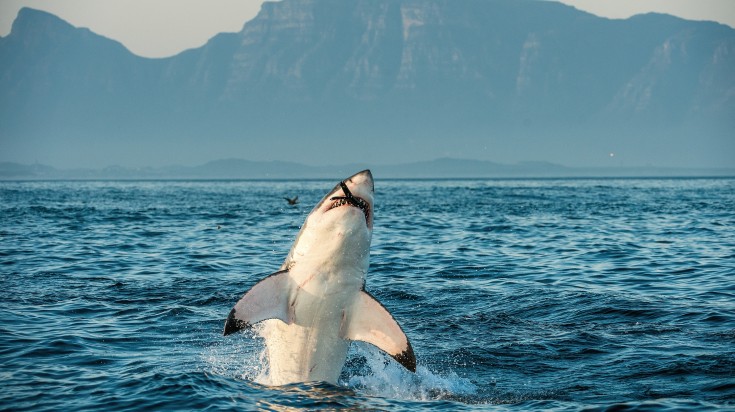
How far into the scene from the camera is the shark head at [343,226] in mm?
9367

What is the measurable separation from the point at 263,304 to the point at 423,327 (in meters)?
6.25

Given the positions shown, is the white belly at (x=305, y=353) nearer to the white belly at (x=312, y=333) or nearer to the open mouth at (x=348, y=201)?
the white belly at (x=312, y=333)

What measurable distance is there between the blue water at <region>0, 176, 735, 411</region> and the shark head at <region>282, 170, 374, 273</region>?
179cm

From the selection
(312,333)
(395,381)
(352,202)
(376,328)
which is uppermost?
(352,202)

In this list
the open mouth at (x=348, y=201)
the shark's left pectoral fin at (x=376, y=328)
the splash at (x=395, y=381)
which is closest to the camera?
the open mouth at (x=348, y=201)

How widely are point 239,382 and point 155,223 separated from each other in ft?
108

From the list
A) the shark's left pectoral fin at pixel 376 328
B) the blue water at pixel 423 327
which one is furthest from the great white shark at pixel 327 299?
the blue water at pixel 423 327

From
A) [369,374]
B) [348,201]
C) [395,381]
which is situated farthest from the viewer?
[369,374]

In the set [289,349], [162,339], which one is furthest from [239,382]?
[162,339]

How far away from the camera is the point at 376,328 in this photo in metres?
9.77

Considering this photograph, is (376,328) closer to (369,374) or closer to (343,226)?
(343,226)

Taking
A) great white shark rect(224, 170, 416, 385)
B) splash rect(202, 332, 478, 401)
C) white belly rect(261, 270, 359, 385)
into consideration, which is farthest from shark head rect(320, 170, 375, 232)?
splash rect(202, 332, 478, 401)

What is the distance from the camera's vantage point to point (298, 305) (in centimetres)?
990

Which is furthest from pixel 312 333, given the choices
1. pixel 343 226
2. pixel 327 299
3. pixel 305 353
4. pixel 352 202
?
pixel 352 202
